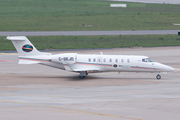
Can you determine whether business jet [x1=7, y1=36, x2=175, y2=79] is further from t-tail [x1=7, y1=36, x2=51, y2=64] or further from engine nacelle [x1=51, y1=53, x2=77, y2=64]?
t-tail [x1=7, y1=36, x2=51, y2=64]

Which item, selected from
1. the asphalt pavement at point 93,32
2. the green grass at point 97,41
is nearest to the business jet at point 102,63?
the green grass at point 97,41

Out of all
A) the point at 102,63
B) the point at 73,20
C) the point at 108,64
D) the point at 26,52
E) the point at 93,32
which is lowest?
the point at 108,64

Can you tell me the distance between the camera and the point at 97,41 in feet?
224

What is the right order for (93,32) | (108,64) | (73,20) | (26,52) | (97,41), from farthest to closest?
1. (73,20)
2. (93,32)
3. (97,41)
4. (26,52)
5. (108,64)

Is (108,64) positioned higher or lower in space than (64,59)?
lower

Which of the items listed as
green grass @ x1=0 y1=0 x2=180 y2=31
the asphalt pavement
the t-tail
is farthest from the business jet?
green grass @ x1=0 y1=0 x2=180 y2=31

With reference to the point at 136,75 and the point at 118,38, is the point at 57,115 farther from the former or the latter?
the point at 118,38

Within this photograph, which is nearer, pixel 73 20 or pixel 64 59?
pixel 64 59

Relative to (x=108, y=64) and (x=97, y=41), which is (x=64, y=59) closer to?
(x=108, y=64)

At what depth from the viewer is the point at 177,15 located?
10800 cm

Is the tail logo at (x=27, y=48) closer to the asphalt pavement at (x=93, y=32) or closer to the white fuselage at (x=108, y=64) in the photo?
the white fuselage at (x=108, y=64)

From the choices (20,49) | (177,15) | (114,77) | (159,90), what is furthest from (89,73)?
(177,15)

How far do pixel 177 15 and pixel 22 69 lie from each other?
76917 millimetres

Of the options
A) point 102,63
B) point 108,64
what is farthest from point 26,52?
point 108,64
